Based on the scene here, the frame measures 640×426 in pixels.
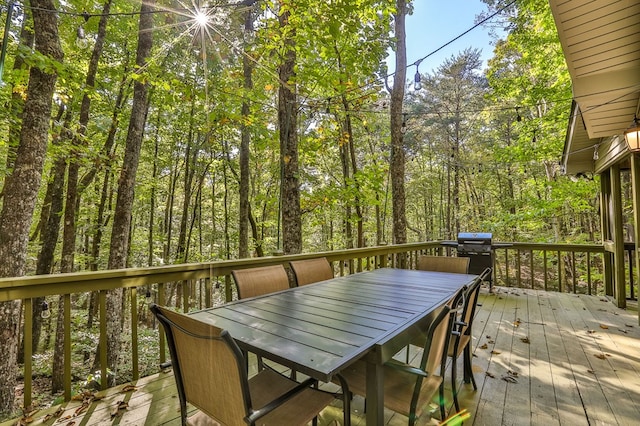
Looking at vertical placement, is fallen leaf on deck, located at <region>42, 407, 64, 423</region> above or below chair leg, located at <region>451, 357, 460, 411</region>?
below

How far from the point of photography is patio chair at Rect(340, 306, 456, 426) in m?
1.46

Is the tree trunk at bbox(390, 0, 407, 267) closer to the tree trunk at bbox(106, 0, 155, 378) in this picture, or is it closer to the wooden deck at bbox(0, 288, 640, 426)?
the wooden deck at bbox(0, 288, 640, 426)

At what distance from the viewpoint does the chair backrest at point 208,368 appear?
1.14 metres

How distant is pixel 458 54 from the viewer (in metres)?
13.3

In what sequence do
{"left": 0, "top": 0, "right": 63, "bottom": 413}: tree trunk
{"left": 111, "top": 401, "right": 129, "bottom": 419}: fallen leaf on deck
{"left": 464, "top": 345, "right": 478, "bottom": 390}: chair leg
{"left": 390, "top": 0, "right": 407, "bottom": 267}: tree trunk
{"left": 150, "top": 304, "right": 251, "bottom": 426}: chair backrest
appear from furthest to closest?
{"left": 390, "top": 0, "right": 407, "bottom": 267}: tree trunk
{"left": 0, "top": 0, "right": 63, "bottom": 413}: tree trunk
{"left": 464, "top": 345, "right": 478, "bottom": 390}: chair leg
{"left": 111, "top": 401, "right": 129, "bottom": 419}: fallen leaf on deck
{"left": 150, "top": 304, "right": 251, "bottom": 426}: chair backrest

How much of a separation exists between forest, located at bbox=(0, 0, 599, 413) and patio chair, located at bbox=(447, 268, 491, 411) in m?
2.73

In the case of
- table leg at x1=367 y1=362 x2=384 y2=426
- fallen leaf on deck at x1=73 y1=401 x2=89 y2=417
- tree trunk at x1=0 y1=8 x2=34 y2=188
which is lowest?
fallen leaf on deck at x1=73 y1=401 x2=89 y2=417

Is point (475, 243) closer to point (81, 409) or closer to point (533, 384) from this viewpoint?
point (533, 384)

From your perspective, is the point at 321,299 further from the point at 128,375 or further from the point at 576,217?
the point at 576,217

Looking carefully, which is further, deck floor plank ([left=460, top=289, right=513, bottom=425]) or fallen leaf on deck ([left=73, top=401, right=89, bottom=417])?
deck floor plank ([left=460, top=289, right=513, bottom=425])

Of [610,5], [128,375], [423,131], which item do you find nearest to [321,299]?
[610,5]

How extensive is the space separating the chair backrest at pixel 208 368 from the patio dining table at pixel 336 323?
220mm

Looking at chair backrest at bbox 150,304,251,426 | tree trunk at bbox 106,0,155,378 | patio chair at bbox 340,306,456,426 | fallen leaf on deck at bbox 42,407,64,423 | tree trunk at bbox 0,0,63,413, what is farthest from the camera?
tree trunk at bbox 106,0,155,378

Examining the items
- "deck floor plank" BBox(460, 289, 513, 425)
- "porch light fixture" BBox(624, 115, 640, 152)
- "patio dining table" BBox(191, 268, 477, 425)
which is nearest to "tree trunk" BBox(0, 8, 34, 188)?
"patio dining table" BBox(191, 268, 477, 425)
